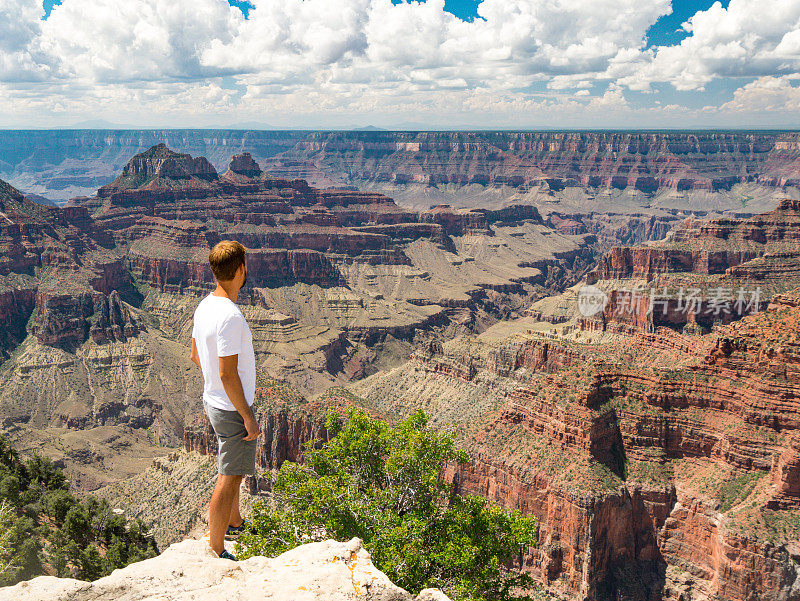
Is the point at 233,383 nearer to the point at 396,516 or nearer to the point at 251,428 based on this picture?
the point at 251,428

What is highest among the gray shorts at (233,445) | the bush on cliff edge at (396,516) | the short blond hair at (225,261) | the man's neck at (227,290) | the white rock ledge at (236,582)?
the short blond hair at (225,261)

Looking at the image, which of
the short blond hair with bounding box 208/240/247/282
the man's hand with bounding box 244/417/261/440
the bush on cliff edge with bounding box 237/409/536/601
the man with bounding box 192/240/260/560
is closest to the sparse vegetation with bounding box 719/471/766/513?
the bush on cliff edge with bounding box 237/409/536/601

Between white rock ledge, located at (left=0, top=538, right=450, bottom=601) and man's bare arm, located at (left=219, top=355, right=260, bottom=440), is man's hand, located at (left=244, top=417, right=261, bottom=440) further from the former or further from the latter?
white rock ledge, located at (left=0, top=538, right=450, bottom=601)

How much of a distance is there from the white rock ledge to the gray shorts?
3156mm

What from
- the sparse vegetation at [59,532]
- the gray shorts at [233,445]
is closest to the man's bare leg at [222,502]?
the gray shorts at [233,445]

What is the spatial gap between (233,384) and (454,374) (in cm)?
10428

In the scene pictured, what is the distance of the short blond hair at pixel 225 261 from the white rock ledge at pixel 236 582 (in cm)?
884

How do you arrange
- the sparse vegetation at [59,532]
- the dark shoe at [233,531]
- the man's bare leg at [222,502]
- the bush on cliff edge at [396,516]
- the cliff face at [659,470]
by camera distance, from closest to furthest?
the man's bare leg at [222,502], the dark shoe at [233,531], the bush on cliff edge at [396,516], the sparse vegetation at [59,532], the cliff face at [659,470]

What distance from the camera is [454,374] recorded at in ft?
392

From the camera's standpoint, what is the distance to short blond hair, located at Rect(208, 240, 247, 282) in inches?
703

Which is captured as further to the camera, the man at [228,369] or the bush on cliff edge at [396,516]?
the bush on cliff edge at [396,516]

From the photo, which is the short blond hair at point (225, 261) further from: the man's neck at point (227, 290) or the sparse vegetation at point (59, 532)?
Answer: the sparse vegetation at point (59, 532)

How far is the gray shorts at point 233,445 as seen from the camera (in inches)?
706

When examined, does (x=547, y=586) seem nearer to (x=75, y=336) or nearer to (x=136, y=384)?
(x=136, y=384)
